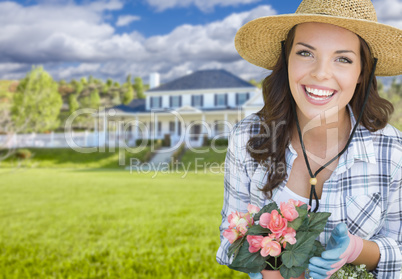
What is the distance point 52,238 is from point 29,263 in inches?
50.7

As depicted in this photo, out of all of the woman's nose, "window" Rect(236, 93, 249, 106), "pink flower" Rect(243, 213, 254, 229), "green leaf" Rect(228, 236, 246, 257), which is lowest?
"green leaf" Rect(228, 236, 246, 257)

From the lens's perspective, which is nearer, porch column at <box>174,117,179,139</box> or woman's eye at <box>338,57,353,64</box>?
woman's eye at <box>338,57,353,64</box>

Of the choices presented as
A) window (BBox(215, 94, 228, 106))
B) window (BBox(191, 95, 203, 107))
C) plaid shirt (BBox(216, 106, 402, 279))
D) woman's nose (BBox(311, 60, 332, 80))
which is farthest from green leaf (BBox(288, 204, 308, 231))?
window (BBox(191, 95, 203, 107))

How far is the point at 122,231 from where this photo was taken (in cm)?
752

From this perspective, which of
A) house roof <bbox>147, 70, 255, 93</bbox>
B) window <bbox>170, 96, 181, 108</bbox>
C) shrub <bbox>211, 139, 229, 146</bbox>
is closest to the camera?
shrub <bbox>211, 139, 229, 146</bbox>

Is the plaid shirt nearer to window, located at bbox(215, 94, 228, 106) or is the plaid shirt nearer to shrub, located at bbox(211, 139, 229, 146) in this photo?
shrub, located at bbox(211, 139, 229, 146)

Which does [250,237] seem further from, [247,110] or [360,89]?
[247,110]

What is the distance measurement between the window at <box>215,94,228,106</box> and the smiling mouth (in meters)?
29.6

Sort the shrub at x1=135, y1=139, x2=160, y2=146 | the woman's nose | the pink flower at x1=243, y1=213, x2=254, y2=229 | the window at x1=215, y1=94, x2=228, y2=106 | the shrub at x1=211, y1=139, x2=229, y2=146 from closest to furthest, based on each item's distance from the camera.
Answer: the pink flower at x1=243, y1=213, x2=254, y2=229 < the woman's nose < the shrub at x1=211, y1=139, x2=229, y2=146 < the shrub at x1=135, y1=139, x2=160, y2=146 < the window at x1=215, y1=94, x2=228, y2=106

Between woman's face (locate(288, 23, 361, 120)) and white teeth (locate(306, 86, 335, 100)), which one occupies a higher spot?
woman's face (locate(288, 23, 361, 120))

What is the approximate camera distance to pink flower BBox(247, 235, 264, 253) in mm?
1673

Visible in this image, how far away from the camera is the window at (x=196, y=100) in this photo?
32125 mm

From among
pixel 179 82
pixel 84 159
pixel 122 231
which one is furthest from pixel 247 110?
pixel 122 231

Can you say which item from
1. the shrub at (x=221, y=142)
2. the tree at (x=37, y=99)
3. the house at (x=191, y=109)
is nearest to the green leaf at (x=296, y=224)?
the shrub at (x=221, y=142)
